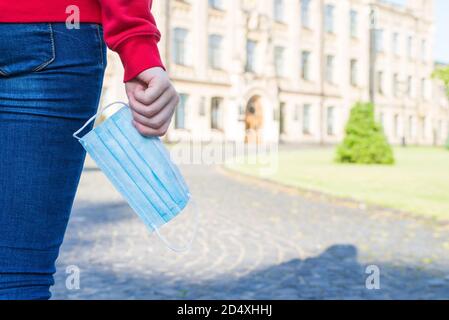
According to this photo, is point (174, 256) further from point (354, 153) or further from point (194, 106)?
point (194, 106)

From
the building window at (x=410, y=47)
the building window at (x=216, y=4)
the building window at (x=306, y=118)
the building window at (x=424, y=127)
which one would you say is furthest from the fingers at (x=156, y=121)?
the building window at (x=424, y=127)

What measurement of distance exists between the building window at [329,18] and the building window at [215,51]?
10.1 meters

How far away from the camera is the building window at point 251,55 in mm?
36188

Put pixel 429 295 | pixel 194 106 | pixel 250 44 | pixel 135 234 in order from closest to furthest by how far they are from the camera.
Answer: pixel 429 295 < pixel 135 234 < pixel 194 106 < pixel 250 44

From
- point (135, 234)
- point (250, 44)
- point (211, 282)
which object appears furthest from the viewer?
point (250, 44)

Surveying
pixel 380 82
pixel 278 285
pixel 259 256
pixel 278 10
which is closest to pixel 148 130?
pixel 278 285

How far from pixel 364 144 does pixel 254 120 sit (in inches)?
618

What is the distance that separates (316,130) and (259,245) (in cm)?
3535

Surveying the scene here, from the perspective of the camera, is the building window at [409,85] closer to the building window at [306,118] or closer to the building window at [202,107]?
the building window at [306,118]

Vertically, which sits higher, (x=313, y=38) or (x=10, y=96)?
(x=313, y=38)

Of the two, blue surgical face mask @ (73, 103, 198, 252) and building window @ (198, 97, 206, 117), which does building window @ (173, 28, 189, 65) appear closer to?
building window @ (198, 97, 206, 117)

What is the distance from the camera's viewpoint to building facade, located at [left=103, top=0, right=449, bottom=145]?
32.9 metres
